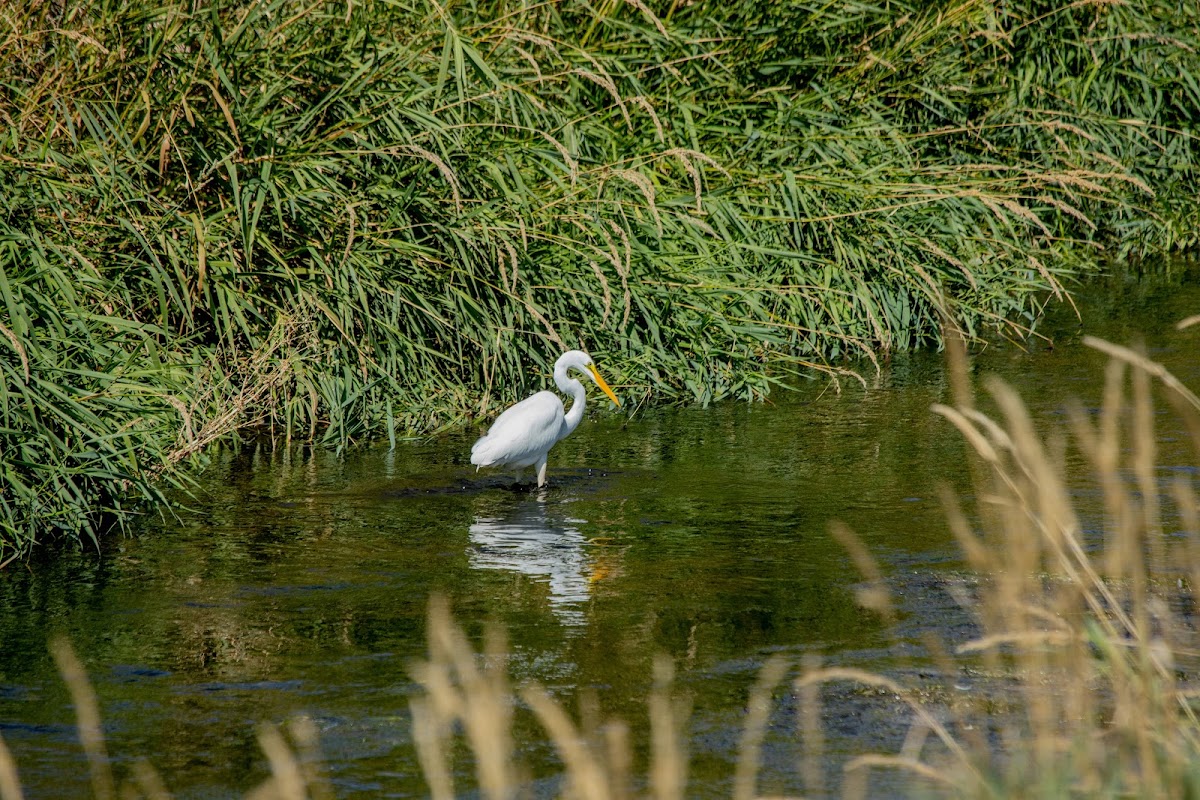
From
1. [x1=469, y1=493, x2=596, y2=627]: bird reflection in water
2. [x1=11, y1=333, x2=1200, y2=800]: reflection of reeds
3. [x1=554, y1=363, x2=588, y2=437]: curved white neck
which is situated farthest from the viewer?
[x1=554, y1=363, x2=588, y2=437]: curved white neck

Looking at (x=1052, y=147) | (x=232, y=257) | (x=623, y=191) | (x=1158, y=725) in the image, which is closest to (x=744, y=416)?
(x=623, y=191)

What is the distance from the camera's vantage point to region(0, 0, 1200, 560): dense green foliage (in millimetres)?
6613

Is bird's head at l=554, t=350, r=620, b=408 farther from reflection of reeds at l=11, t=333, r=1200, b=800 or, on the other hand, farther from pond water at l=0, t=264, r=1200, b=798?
reflection of reeds at l=11, t=333, r=1200, b=800

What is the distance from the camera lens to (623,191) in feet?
28.9

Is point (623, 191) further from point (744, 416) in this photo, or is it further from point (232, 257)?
point (232, 257)

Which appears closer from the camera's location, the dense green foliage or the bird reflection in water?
the bird reflection in water

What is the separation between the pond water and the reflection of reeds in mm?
93

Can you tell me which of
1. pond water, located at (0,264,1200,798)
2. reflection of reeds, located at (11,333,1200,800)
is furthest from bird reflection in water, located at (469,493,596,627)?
reflection of reeds, located at (11,333,1200,800)

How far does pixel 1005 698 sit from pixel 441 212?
14.8 feet

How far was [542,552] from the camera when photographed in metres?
6.02

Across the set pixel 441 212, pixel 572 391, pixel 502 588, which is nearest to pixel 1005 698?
pixel 502 588

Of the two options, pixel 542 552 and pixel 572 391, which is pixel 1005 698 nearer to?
pixel 542 552

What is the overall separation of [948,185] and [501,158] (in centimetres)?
270

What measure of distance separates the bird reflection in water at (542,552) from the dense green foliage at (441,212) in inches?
46.5
